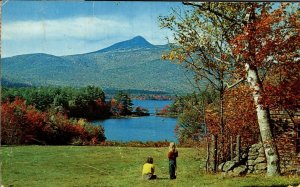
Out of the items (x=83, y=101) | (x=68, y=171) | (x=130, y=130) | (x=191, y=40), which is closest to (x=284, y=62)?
(x=191, y=40)

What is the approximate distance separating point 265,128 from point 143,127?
162cm

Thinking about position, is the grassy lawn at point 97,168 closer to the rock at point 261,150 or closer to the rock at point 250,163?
the rock at point 250,163

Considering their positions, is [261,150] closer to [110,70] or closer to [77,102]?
[110,70]

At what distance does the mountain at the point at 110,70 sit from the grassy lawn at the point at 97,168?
31.6 inches

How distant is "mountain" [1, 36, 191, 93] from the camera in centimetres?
695

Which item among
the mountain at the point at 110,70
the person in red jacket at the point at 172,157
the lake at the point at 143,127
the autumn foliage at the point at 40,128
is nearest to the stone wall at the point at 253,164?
the person in red jacket at the point at 172,157

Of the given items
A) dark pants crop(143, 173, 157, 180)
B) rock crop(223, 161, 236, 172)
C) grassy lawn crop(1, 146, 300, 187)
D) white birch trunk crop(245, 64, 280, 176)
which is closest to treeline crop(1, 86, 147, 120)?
grassy lawn crop(1, 146, 300, 187)

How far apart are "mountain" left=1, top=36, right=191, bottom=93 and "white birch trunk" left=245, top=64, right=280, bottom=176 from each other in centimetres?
84

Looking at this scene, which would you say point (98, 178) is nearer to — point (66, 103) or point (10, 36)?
point (66, 103)

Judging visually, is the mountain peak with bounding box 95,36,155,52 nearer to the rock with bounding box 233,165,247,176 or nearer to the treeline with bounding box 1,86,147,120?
the treeline with bounding box 1,86,147,120

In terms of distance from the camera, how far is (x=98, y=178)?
6992 millimetres

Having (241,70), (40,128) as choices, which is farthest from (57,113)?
(241,70)

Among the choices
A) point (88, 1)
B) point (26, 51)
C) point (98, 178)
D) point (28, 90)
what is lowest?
point (98, 178)

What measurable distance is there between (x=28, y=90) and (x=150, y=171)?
70.0 inches
